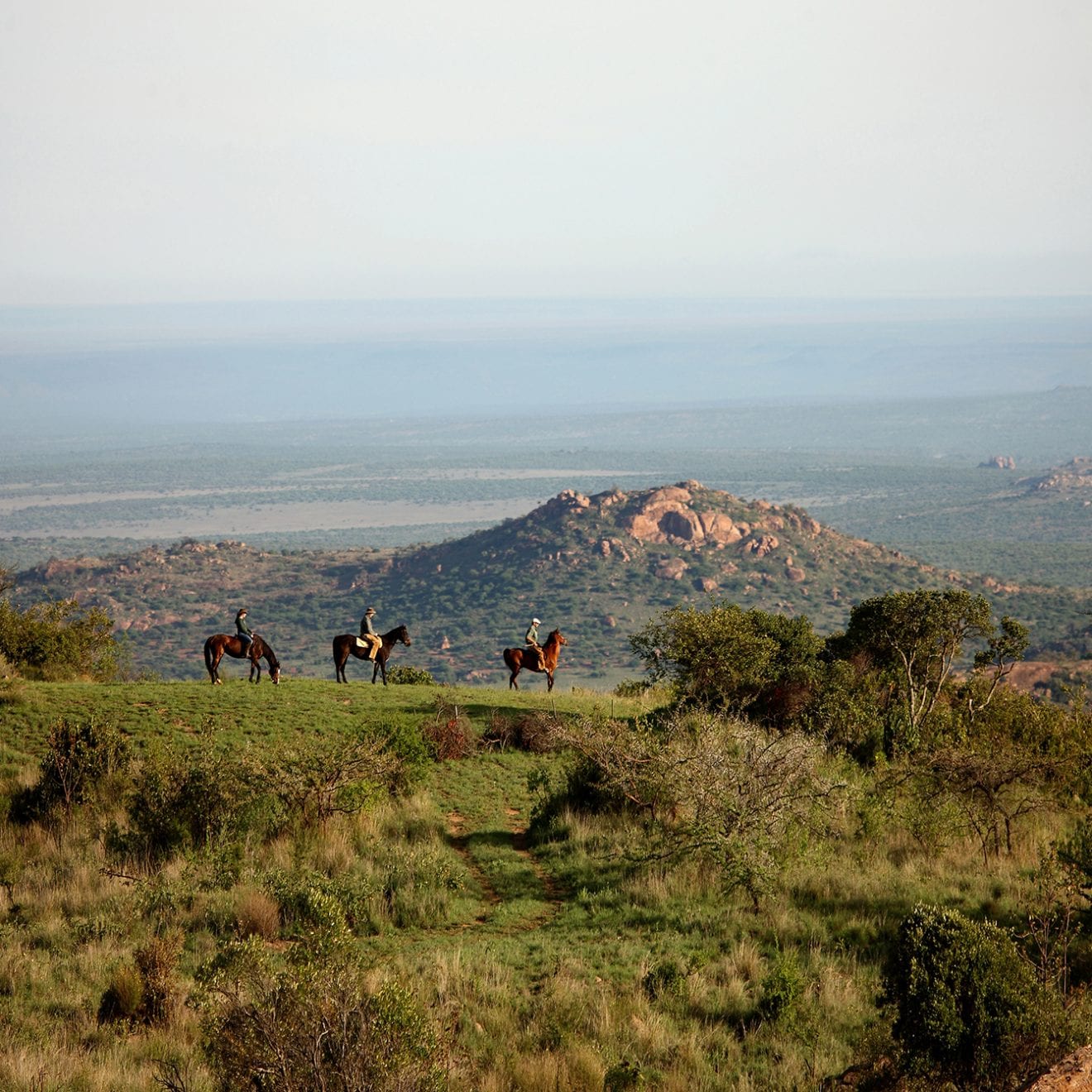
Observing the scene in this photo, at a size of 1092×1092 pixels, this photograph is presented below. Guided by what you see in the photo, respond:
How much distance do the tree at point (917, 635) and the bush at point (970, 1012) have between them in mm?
18061

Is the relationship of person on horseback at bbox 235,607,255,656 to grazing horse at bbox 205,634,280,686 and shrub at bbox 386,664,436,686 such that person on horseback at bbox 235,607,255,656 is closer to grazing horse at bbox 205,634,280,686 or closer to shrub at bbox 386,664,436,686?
grazing horse at bbox 205,634,280,686

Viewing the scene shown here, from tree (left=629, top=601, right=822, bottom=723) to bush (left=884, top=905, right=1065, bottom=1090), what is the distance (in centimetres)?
1752

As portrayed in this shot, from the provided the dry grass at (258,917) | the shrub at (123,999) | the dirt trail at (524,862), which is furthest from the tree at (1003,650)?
the shrub at (123,999)

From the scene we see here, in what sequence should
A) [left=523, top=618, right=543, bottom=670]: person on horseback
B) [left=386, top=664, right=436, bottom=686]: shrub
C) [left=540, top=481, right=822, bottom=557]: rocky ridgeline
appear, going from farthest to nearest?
[left=540, top=481, right=822, bottom=557]: rocky ridgeline → [left=386, top=664, right=436, bottom=686]: shrub → [left=523, top=618, right=543, bottom=670]: person on horseback

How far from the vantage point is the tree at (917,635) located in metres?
29.6

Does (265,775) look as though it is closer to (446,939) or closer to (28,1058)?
(446,939)

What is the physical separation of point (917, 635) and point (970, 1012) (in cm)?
2324

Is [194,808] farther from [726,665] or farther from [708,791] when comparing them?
[726,665]

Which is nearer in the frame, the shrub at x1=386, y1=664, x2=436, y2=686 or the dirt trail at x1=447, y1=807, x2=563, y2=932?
the dirt trail at x1=447, y1=807, x2=563, y2=932

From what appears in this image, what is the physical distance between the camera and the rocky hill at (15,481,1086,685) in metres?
113

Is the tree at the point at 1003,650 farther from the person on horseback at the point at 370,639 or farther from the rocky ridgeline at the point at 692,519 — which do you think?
the rocky ridgeline at the point at 692,519

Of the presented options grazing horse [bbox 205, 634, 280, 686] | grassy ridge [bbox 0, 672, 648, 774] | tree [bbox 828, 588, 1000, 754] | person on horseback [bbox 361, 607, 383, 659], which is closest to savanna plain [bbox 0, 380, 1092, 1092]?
grassy ridge [bbox 0, 672, 648, 774]

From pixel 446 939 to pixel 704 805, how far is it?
452 centimetres

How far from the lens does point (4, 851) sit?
17203 mm
